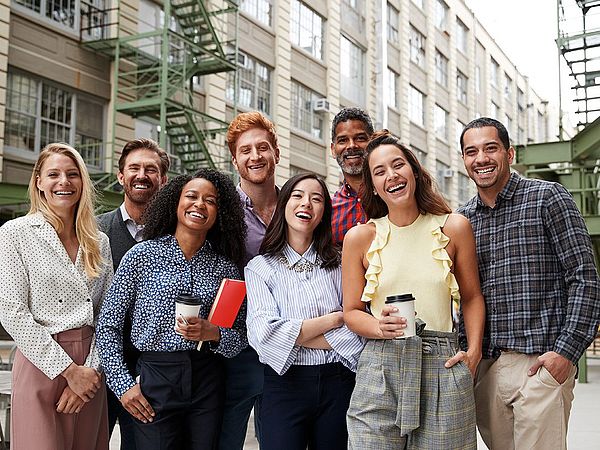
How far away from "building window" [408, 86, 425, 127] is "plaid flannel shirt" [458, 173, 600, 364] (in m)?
31.1

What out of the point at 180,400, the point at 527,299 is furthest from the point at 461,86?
the point at 180,400

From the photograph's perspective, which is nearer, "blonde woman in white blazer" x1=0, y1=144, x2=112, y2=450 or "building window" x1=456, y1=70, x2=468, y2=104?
"blonde woman in white blazer" x1=0, y1=144, x2=112, y2=450

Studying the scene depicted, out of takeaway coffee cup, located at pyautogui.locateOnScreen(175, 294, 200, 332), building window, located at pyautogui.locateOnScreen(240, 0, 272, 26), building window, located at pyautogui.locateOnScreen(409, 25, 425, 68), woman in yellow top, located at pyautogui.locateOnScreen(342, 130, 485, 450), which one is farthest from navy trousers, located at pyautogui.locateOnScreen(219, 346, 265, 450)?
building window, located at pyautogui.locateOnScreen(409, 25, 425, 68)

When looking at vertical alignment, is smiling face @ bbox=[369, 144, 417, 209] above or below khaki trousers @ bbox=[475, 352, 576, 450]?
above

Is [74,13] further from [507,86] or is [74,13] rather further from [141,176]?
[507,86]

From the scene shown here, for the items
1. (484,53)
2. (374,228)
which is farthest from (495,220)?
(484,53)

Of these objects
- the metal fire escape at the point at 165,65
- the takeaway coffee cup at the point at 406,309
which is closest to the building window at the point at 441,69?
the metal fire escape at the point at 165,65

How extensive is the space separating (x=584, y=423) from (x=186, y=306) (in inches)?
298

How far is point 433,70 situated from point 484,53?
34.9 ft

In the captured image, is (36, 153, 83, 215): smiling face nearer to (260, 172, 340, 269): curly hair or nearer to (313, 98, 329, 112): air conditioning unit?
(260, 172, 340, 269): curly hair

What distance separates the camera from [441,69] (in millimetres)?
38938

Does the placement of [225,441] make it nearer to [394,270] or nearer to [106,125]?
[394,270]

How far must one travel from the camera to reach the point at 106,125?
17.3 metres

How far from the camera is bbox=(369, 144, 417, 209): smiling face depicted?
3408 mm
